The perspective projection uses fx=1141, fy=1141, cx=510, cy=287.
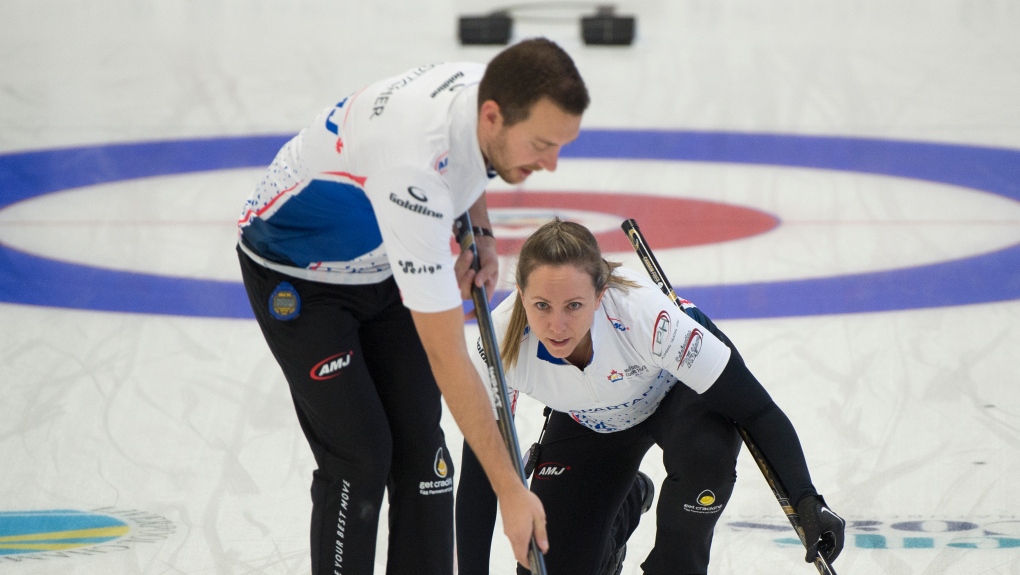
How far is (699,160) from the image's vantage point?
6.56 m

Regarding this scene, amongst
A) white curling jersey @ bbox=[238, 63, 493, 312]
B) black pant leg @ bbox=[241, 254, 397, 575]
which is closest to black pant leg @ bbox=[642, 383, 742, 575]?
black pant leg @ bbox=[241, 254, 397, 575]

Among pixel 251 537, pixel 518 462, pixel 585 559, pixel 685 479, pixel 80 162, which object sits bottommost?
pixel 80 162

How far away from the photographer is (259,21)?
9.25 meters

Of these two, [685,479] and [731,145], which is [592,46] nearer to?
[731,145]

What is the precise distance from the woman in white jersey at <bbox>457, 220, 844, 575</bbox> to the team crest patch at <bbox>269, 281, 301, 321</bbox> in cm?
51

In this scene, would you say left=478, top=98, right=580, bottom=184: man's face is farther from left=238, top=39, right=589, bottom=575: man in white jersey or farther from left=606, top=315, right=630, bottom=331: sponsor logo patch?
left=606, top=315, right=630, bottom=331: sponsor logo patch

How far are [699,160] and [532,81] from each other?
479 centimetres

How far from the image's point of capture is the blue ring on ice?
470 cm

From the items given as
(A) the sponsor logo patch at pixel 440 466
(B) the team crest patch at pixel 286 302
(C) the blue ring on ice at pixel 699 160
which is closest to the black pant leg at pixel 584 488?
(A) the sponsor logo patch at pixel 440 466

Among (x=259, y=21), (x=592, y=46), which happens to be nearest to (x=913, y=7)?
(x=592, y=46)

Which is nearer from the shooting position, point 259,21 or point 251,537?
point 251,537

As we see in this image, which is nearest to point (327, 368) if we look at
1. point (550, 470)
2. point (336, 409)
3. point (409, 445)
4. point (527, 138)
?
point (336, 409)

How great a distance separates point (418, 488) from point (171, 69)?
6.48 meters

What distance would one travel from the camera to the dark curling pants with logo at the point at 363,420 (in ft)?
7.59
